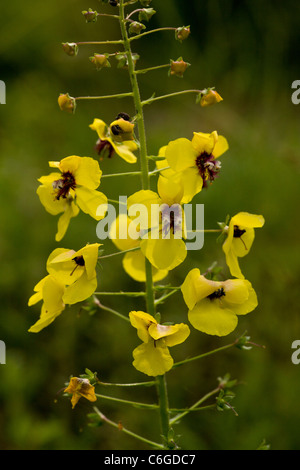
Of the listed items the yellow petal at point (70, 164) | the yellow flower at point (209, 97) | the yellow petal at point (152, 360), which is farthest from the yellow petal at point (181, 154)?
the yellow petal at point (152, 360)

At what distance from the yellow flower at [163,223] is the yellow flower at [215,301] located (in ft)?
0.24

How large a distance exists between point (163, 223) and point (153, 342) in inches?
11.5

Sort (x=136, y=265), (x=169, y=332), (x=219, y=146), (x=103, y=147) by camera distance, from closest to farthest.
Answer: (x=169, y=332) → (x=219, y=146) → (x=103, y=147) → (x=136, y=265)

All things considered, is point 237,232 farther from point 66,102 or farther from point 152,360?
point 66,102

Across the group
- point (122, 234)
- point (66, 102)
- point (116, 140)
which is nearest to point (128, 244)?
point (122, 234)

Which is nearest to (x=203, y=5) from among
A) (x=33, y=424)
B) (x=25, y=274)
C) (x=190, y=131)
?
(x=190, y=131)

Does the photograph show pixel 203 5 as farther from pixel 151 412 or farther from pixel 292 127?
pixel 151 412

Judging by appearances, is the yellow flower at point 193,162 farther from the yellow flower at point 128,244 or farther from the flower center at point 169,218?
the yellow flower at point 128,244

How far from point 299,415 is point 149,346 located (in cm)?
118

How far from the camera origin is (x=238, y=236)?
1386mm

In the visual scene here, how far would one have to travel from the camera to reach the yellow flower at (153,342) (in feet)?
4.19

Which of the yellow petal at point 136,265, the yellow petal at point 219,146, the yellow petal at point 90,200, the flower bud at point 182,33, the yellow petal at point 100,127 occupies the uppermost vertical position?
the flower bud at point 182,33

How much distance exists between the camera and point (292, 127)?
3.21m

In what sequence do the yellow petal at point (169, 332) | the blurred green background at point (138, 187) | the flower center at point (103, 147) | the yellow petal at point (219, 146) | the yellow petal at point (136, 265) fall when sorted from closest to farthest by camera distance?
the yellow petal at point (169, 332) < the yellow petal at point (219, 146) < the flower center at point (103, 147) < the yellow petal at point (136, 265) < the blurred green background at point (138, 187)
